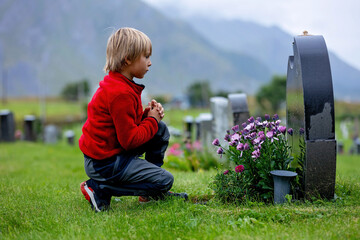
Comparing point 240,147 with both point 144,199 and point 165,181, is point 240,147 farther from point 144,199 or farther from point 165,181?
point 144,199

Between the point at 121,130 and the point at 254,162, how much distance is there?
4.78ft

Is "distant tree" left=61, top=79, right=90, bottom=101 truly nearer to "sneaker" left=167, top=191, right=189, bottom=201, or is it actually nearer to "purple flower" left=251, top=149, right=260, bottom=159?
"sneaker" left=167, top=191, right=189, bottom=201

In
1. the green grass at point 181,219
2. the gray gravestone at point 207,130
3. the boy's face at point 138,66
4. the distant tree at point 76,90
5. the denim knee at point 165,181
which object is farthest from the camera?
the distant tree at point 76,90

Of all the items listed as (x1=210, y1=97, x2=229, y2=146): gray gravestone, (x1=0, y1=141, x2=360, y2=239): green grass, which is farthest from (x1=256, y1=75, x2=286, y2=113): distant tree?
(x1=0, y1=141, x2=360, y2=239): green grass

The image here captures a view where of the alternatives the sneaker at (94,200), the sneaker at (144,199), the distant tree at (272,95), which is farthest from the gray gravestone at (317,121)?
the distant tree at (272,95)

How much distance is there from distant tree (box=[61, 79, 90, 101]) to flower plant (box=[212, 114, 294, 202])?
111674 millimetres

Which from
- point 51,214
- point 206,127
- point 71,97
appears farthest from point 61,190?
point 71,97

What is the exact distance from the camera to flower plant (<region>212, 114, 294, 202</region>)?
3674 millimetres

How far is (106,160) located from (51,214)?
2.51 ft

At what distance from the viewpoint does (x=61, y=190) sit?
15.5ft

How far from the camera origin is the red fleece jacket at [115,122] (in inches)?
130

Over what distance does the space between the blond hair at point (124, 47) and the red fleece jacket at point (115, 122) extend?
0.12 m

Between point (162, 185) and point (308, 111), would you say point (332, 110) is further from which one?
point (162, 185)

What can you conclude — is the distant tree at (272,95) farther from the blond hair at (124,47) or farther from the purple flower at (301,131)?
the blond hair at (124,47)
